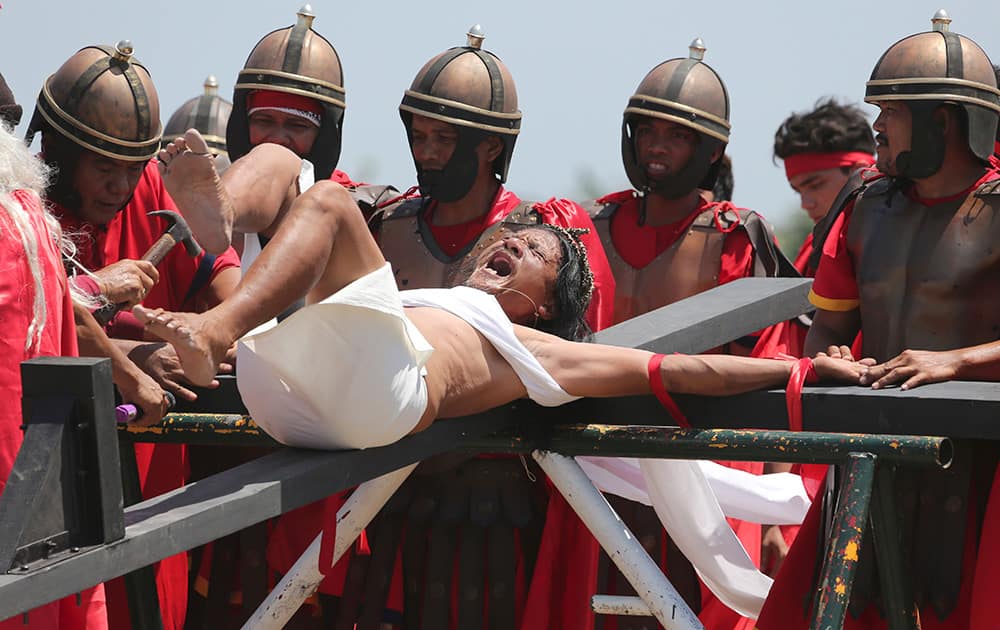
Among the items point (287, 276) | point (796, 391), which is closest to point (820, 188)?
point (796, 391)

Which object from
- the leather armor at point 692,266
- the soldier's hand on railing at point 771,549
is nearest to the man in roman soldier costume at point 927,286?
the leather armor at point 692,266

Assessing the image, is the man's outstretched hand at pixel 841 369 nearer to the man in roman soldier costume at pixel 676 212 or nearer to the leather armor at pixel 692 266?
the man in roman soldier costume at pixel 676 212

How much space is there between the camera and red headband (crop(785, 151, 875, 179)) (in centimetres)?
708

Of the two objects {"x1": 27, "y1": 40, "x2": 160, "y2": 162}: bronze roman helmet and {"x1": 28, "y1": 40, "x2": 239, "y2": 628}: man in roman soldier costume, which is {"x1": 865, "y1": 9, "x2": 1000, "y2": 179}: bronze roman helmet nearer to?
{"x1": 28, "y1": 40, "x2": 239, "y2": 628}: man in roman soldier costume

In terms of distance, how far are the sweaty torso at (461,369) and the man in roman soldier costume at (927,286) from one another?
903 mm

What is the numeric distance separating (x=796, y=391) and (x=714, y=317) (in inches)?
29.8

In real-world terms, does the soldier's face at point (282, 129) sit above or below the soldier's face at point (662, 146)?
above

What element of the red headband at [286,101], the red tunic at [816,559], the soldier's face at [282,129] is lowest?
the red tunic at [816,559]

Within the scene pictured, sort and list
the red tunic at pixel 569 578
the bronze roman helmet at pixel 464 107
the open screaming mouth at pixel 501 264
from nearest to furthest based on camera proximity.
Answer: the open screaming mouth at pixel 501 264 → the red tunic at pixel 569 578 → the bronze roman helmet at pixel 464 107

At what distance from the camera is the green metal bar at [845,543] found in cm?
357

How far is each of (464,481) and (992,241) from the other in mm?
1761

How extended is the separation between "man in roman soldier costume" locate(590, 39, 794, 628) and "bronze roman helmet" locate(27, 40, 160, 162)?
1756mm

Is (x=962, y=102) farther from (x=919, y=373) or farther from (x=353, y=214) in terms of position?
(x=353, y=214)

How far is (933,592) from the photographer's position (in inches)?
167
